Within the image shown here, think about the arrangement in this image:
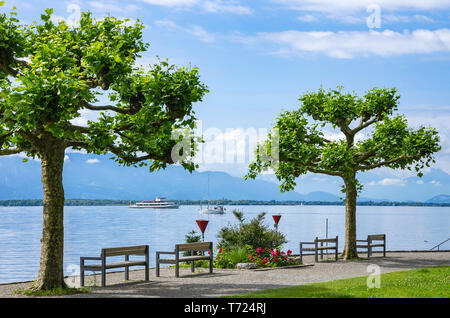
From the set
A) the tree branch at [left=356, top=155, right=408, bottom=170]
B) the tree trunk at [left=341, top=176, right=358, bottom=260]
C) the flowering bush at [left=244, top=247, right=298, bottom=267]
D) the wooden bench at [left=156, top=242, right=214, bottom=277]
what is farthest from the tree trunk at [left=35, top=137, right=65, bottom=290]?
the tree branch at [left=356, top=155, right=408, bottom=170]

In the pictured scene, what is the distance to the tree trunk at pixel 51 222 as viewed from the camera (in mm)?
14516

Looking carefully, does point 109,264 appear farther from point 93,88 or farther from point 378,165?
point 378,165

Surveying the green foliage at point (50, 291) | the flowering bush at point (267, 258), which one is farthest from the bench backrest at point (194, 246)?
the green foliage at point (50, 291)

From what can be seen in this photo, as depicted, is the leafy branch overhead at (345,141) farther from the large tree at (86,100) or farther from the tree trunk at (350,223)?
the large tree at (86,100)

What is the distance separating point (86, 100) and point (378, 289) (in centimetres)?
777

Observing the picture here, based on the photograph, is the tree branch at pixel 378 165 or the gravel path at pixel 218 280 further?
the tree branch at pixel 378 165

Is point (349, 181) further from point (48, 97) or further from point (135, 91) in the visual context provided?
point (48, 97)

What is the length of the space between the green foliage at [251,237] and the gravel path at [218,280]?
1738mm

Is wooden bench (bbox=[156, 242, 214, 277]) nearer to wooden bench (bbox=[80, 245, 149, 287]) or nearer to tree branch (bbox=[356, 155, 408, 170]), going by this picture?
wooden bench (bbox=[80, 245, 149, 287])

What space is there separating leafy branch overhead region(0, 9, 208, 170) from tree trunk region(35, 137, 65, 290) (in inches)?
12.5

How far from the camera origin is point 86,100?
13.3 metres

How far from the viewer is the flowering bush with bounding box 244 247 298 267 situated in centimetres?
2058
